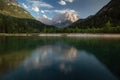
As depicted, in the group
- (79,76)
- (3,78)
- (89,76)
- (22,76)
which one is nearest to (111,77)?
(89,76)

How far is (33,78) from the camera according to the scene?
65.2ft

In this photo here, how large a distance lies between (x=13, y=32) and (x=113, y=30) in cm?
10361

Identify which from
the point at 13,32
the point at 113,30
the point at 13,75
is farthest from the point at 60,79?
the point at 13,32

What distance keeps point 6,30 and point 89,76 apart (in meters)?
169

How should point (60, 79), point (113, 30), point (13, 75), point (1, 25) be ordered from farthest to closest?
1. point (1, 25)
2. point (113, 30)
3. point (13, 75)
4. point (60, 79)

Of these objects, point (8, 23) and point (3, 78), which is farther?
point (8, 23)

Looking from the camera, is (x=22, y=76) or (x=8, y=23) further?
(x=8, y=23)

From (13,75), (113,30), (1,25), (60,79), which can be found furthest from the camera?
(1,25)

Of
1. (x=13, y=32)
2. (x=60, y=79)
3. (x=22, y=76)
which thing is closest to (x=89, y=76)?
(x=60, y=79)

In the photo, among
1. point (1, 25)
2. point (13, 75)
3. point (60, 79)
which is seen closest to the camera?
point (60, 79)

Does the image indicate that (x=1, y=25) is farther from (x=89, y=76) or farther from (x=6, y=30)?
(x=89, y=76)

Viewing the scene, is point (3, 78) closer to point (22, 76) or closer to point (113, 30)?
point (22, 76)

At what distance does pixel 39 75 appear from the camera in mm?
21359

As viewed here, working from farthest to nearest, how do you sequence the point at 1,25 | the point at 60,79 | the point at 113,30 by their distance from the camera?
the point at 1,25 → the point at 113,30 → the point at 60,79
